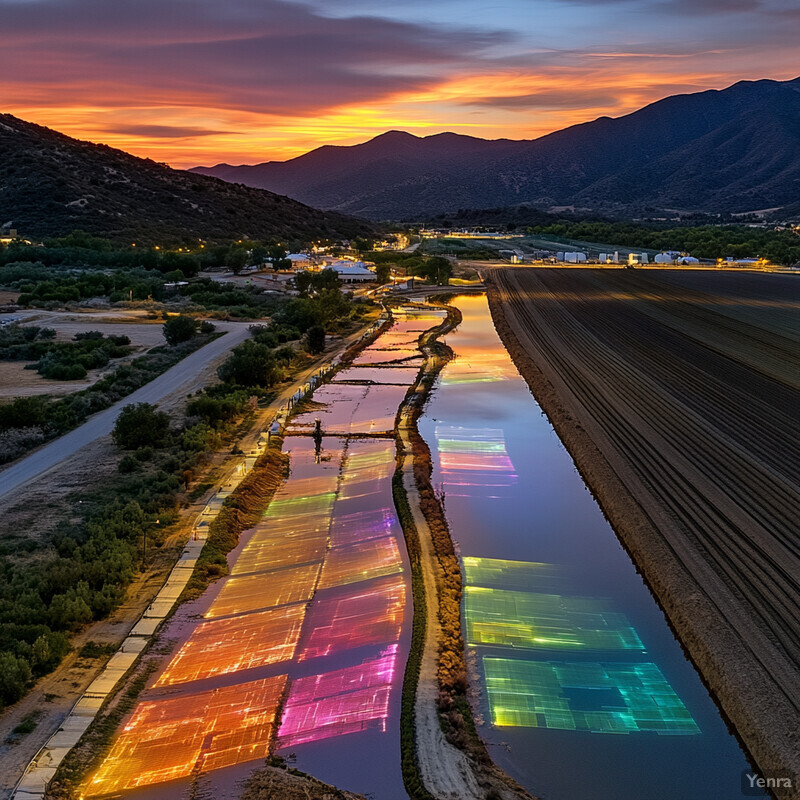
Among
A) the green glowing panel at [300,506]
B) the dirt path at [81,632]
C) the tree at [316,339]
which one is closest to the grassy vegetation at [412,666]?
the green glowing panel at [300,506]

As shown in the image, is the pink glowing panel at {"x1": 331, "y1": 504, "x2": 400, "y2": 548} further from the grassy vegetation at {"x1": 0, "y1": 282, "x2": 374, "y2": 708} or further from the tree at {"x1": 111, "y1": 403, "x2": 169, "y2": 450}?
the tree at {"x1": 111, "y1": 403, "x2": 169, "y2": 450}

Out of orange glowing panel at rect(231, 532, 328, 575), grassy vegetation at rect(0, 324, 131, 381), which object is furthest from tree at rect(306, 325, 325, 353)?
orange glowing panel at rect(231, 532, 328, 575)

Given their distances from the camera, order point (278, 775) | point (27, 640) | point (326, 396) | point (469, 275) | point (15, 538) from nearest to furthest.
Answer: point (278, 775) → point (27, 640) → point (15, 538) → point (326, 396) → point (469, 275)

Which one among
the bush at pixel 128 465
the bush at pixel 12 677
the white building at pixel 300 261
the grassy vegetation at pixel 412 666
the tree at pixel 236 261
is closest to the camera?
the grassy vegetation at pixel 412 666

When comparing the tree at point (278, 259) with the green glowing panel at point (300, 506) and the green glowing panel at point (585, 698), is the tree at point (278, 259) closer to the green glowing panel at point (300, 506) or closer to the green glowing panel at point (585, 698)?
the green glowing panel at point (300, 506)

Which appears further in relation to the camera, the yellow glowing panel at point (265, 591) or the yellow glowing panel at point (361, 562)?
the yellow glowing panel at point (361, 562)

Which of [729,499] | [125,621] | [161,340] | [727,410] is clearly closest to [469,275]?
[161,340]

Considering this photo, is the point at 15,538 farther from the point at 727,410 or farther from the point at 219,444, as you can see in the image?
the point at 727,410
